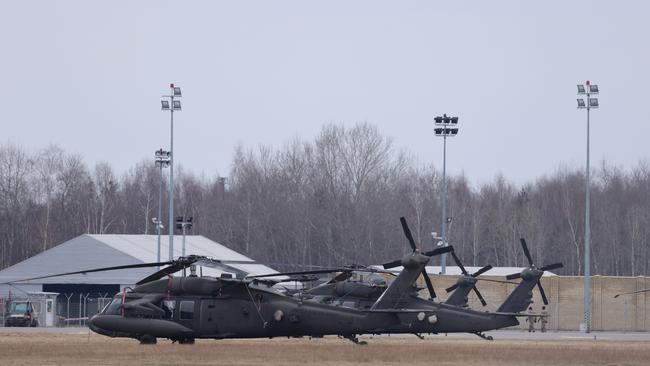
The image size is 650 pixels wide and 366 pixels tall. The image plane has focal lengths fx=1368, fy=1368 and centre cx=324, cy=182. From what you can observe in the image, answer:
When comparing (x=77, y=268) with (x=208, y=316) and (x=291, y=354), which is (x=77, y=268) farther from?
(x=291, y=354)

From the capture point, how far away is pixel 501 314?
44062 millimetres

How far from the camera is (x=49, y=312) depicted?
74688 millimetres

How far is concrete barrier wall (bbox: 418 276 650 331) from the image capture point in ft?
241

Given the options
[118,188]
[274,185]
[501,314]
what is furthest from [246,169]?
[501,314]

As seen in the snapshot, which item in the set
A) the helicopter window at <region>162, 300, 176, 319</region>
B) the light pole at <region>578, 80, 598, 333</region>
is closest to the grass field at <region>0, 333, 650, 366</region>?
the helicopter window at <region>162, 300, 176, 319</region>

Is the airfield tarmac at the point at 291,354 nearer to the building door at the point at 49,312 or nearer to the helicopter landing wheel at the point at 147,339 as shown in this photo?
the helicopter landing wheel at the point at 147,339

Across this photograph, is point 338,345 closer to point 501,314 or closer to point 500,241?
point 501,314

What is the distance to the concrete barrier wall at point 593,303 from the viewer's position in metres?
73.5

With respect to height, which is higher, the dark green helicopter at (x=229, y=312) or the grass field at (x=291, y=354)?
the dark green helicopter at (x=229, y=312)

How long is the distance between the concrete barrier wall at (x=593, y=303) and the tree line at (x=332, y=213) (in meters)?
39.9

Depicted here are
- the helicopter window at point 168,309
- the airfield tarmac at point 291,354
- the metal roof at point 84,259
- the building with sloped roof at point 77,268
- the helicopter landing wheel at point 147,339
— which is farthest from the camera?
the building with sloped roof at point 77,268

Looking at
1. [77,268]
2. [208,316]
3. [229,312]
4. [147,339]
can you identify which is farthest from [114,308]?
[77,268]

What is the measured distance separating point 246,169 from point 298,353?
96658 millimetres

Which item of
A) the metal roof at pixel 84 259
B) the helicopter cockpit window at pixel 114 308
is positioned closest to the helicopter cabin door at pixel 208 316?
the helicopter cockpit window at pixel 114 308
